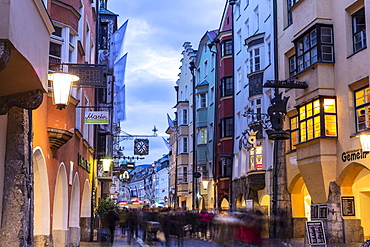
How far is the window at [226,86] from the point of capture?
42875 millimetres

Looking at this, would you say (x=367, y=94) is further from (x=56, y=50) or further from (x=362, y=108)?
(x=56, y=50)

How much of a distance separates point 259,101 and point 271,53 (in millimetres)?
3473

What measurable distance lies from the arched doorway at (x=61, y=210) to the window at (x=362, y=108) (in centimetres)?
1087

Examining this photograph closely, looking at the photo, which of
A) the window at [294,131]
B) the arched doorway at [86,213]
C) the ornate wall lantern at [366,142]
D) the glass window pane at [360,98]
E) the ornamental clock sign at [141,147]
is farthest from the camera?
the ornamental clock sign at [141,147]

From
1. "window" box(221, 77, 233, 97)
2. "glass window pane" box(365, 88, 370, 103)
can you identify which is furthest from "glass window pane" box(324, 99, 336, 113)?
"window" box(221, 77, 233, 97)

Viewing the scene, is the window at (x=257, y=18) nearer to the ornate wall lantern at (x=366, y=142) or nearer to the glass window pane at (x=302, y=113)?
the glass window pane at (x=302, y=113)

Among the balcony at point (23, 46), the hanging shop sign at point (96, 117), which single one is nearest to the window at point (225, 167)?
the hanging shop sign at point (96, 117)

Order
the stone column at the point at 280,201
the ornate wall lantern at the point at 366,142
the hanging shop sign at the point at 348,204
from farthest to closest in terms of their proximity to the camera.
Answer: the stone column at the point at 280,201
the hanging shop sign at the point at 348,204
the ornate wall lantern at the point at 366,142

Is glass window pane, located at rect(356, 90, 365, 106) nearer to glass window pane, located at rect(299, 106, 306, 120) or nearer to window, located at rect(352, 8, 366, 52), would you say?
window, located at rect(352, 8, 366, 52)

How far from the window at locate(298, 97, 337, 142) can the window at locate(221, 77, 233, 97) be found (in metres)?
18.3

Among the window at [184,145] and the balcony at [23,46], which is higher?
the window at [184,145]

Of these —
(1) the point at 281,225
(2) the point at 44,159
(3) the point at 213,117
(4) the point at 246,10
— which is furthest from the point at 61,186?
(3) the point at 213,117

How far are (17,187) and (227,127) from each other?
32719mm

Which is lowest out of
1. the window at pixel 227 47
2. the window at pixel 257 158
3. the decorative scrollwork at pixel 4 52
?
the decorative scrollwork at pixel 4 52
